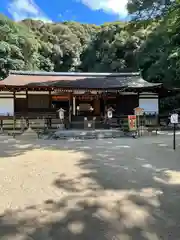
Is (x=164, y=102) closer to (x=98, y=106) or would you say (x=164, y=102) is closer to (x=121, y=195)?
(x=98, y=106)

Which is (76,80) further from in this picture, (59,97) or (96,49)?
(96,49)

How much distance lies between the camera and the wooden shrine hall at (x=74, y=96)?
12.9 metres

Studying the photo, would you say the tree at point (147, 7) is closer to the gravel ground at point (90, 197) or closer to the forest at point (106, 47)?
the forest at point (106, 47)

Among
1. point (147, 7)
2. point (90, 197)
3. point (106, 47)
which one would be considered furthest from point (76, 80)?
point (106, 47)

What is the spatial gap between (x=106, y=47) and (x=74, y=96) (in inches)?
602

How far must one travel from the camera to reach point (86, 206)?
10.3ft

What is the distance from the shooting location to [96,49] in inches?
1184

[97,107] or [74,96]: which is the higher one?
[74,96]

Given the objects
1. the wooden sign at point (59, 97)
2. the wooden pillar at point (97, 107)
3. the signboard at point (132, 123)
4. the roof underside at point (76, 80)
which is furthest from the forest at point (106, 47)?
the wooden sign at point (59, 97)

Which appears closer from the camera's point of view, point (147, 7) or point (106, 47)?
point (147, 7)

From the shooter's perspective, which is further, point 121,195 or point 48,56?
point 48,56

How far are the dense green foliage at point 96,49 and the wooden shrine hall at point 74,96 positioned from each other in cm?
285

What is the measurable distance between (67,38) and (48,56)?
487 centimetres

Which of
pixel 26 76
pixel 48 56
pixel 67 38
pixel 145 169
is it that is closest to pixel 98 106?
pixel 26 76
